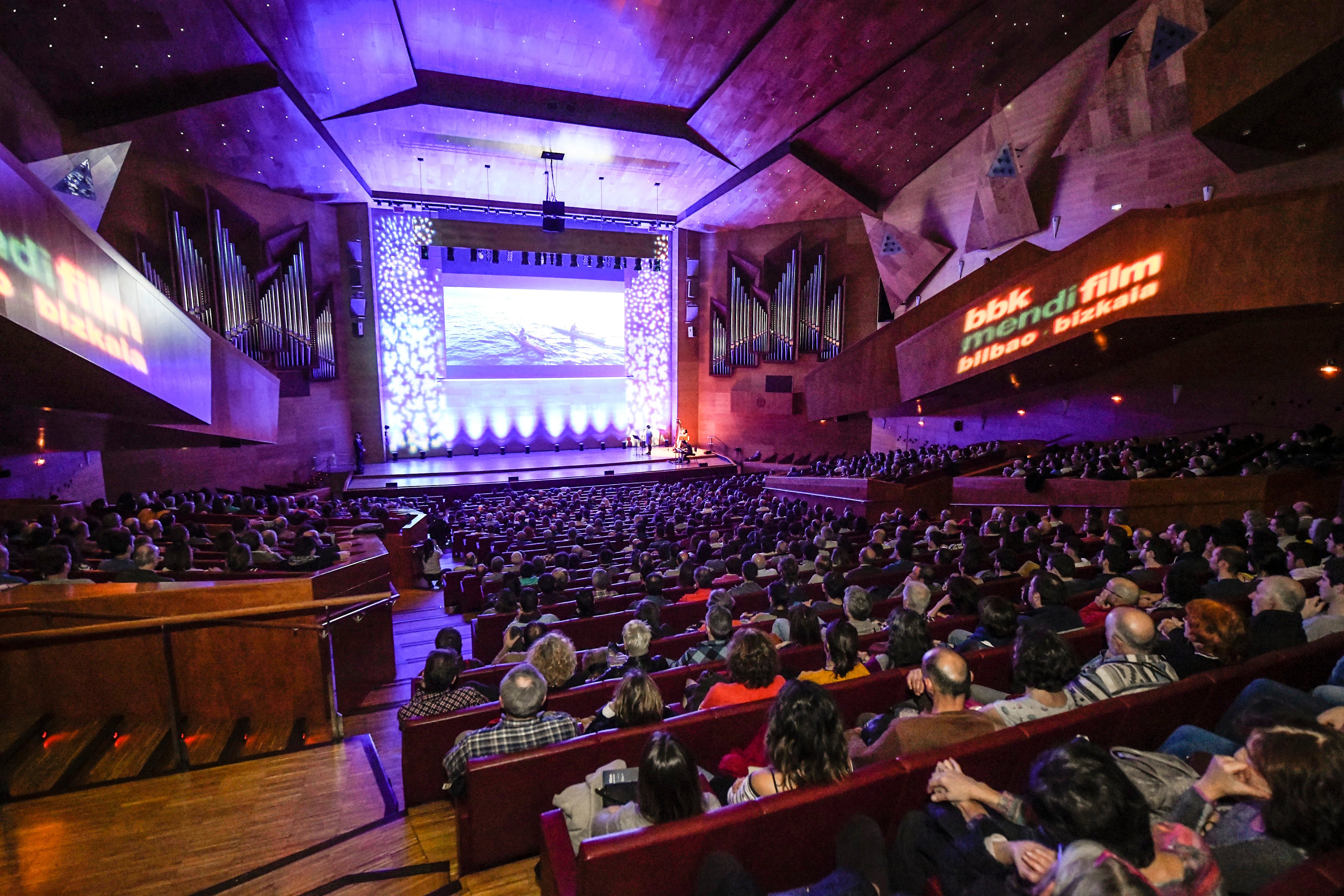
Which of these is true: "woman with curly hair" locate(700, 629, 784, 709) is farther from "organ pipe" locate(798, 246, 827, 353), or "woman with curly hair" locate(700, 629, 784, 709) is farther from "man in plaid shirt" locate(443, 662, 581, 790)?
"organ pipe" locate(798, 246, 827, 353)

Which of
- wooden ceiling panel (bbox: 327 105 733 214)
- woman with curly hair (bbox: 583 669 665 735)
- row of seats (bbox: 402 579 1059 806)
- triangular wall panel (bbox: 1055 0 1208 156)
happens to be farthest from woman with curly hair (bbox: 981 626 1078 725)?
wooden ceiling panel (bbox: 327 105 733 214)

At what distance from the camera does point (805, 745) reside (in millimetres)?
1722

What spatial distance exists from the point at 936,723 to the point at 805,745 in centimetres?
47

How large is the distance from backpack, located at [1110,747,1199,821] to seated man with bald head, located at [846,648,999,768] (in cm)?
36

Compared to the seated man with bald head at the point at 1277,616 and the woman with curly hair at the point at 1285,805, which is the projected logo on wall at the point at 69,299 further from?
the seated man with bald head at the point at 1277,616

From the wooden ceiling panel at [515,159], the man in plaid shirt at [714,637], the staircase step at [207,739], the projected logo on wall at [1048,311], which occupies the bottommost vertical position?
the staircase step at [207,739]

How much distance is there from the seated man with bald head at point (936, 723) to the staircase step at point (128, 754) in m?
3.45

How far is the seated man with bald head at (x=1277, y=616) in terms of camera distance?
2.55 m

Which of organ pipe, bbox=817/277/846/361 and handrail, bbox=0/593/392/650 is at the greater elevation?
organ pipe, bbox=817/277/846/361

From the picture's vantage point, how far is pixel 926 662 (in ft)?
6.84

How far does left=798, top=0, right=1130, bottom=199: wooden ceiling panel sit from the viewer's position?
9836 millimetres

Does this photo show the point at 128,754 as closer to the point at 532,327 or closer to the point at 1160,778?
the point at 1160,778

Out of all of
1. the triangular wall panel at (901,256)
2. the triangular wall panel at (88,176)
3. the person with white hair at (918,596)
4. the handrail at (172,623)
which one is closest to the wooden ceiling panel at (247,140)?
the triangular wall panel at (88,176)

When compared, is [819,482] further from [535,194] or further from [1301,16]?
[535,194]
